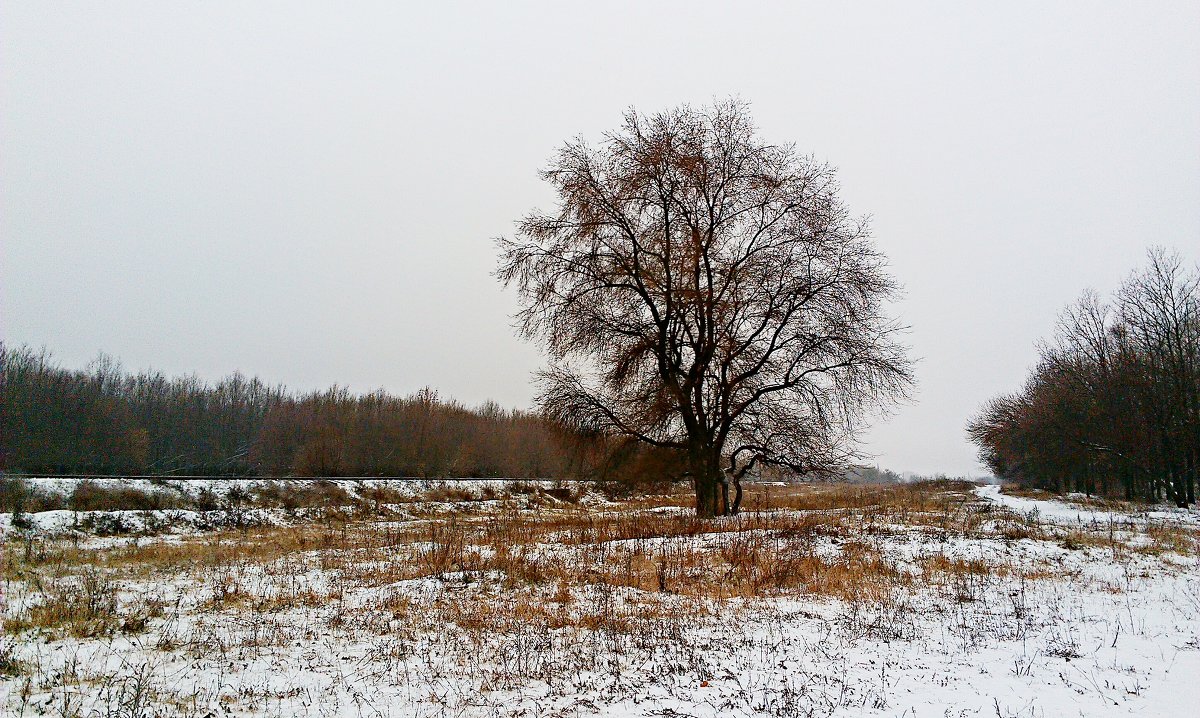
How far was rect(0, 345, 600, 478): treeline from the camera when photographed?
36.1 meters

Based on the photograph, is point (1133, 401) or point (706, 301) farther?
point (1133, 401)

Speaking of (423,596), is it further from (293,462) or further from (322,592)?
(293,462)

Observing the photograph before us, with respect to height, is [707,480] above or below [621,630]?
above

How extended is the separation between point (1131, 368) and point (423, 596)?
136 feet

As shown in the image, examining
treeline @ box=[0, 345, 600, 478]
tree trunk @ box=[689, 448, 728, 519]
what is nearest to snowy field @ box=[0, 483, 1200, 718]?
tree trunk @ box=[689, 448, 728, 519]

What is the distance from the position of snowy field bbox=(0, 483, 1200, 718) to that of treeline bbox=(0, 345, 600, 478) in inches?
977

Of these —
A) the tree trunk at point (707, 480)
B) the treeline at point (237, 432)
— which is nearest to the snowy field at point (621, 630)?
the tree trunk at point (707, 480)

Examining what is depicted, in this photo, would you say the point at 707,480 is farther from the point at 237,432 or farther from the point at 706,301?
the point at 237,432

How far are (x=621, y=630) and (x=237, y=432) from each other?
2288 inches

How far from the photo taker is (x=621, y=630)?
22.1 feet

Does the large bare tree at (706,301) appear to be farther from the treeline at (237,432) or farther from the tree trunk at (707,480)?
the treeline at (237,432)

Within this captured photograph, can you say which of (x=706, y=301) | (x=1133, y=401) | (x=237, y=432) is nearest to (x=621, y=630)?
(x=706, y=301)

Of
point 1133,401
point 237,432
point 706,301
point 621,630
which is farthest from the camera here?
point 237,432

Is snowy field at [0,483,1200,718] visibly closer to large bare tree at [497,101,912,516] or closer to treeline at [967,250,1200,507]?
large bare tree at [497,101,912,516]
